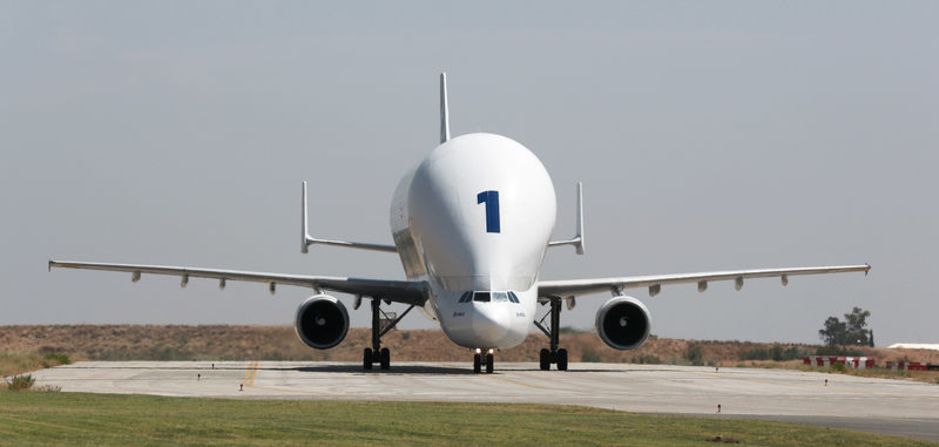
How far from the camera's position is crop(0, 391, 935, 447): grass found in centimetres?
1945

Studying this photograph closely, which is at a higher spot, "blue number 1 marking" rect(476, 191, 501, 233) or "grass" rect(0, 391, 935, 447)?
"blue number 1 marking" rect(476, 191, 501, 233)

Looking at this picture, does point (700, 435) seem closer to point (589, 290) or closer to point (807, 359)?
point (589, 290)

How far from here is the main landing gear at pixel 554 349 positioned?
4781 centimetres

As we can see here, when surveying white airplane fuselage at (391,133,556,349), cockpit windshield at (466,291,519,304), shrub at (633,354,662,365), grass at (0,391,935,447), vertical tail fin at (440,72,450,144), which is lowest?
grass at (0,391,935,447)

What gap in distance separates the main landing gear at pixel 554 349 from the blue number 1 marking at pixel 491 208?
693cm

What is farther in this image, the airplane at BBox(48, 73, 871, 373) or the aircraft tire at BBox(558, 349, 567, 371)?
the aircraft tire at BBox(558, 349, 567, 371)

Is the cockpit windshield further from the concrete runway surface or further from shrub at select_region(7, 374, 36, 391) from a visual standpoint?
shrub at select_region(7, 374, 36, 391)

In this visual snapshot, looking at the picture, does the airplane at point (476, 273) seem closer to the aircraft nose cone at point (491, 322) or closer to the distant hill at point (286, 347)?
the aircraft nose cone at point (491, 322)

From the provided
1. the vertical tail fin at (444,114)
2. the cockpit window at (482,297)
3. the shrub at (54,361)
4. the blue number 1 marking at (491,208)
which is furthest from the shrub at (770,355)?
the cockpit window at (482,297)

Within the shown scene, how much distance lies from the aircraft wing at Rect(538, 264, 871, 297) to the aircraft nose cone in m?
6.24

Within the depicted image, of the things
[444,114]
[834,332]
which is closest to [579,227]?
[444,114]

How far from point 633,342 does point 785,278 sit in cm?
582

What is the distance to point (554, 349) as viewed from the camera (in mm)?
48094

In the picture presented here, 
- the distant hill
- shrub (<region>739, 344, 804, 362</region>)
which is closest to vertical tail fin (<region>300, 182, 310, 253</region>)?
the distant hill
